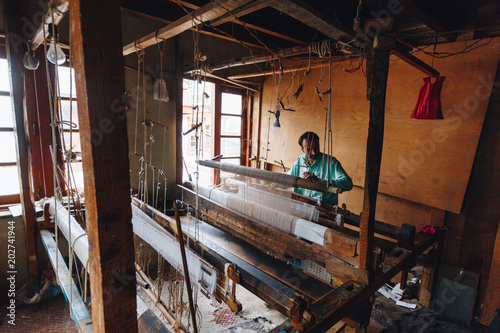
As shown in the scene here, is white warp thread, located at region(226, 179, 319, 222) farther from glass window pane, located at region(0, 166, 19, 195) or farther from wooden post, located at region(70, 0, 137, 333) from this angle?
glass window pane, located at region(0, 166, 19, 195)

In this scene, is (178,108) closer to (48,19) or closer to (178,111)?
(178,111)

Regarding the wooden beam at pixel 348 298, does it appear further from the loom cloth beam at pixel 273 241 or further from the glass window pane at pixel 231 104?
the glass window pane at pixel 231 104

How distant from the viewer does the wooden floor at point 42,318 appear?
2.81 m

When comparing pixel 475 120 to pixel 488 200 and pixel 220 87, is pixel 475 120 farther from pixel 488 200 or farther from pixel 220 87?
pixel 220 87

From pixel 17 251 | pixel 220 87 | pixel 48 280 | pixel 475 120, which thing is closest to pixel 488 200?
pixel 475 120

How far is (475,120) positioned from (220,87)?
4236 mm

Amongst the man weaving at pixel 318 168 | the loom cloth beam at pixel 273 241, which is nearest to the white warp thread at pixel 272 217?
the loom cloth beam at pixel 273 241

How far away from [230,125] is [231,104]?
1.58 feet

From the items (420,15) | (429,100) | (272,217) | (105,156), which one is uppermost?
(420,15)

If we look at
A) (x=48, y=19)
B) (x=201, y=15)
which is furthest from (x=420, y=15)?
(x=48, y=19)

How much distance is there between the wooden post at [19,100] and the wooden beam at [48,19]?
0.77ft

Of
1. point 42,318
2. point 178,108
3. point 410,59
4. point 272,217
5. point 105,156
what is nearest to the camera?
point 105,156

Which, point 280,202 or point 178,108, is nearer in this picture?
point 280,202

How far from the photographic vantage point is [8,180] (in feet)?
11.2
